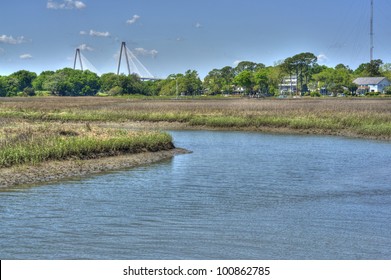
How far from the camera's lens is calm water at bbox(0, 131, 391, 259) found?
1469 cm

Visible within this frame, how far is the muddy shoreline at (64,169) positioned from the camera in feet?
77.0

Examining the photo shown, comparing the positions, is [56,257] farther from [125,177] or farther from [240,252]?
[125,177]

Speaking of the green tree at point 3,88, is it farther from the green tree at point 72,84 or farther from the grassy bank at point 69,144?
the grassy bank at point 69,144

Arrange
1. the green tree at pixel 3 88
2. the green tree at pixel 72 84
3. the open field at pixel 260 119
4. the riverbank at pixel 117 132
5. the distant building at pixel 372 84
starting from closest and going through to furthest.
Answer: the riverbank at pixel 117 132 < the open field at pixel 260 119 < the distant building at pixel 372 84 < the green tree at pixel 3 88 < the green tree at pixel 72 84

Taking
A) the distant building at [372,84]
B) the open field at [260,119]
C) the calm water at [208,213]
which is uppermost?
the distant building at [372,84]

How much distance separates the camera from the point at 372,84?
151000 millimetres

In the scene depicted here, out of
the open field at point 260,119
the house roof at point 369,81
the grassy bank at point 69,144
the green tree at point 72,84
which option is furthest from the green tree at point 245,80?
the grassy bank at point 69,144

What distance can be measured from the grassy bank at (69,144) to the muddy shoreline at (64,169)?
53 centimetres

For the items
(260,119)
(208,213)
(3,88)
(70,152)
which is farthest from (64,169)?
(3,88)

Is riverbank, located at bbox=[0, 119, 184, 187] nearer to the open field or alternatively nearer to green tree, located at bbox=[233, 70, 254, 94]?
the open field

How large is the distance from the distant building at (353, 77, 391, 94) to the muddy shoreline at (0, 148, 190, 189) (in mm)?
128281

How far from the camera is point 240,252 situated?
47.5 ft

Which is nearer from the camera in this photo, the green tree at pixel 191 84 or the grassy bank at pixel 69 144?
the grassy bank at pixel 69 144

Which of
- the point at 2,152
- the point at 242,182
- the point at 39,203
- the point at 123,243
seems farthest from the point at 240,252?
the point at 2,152
